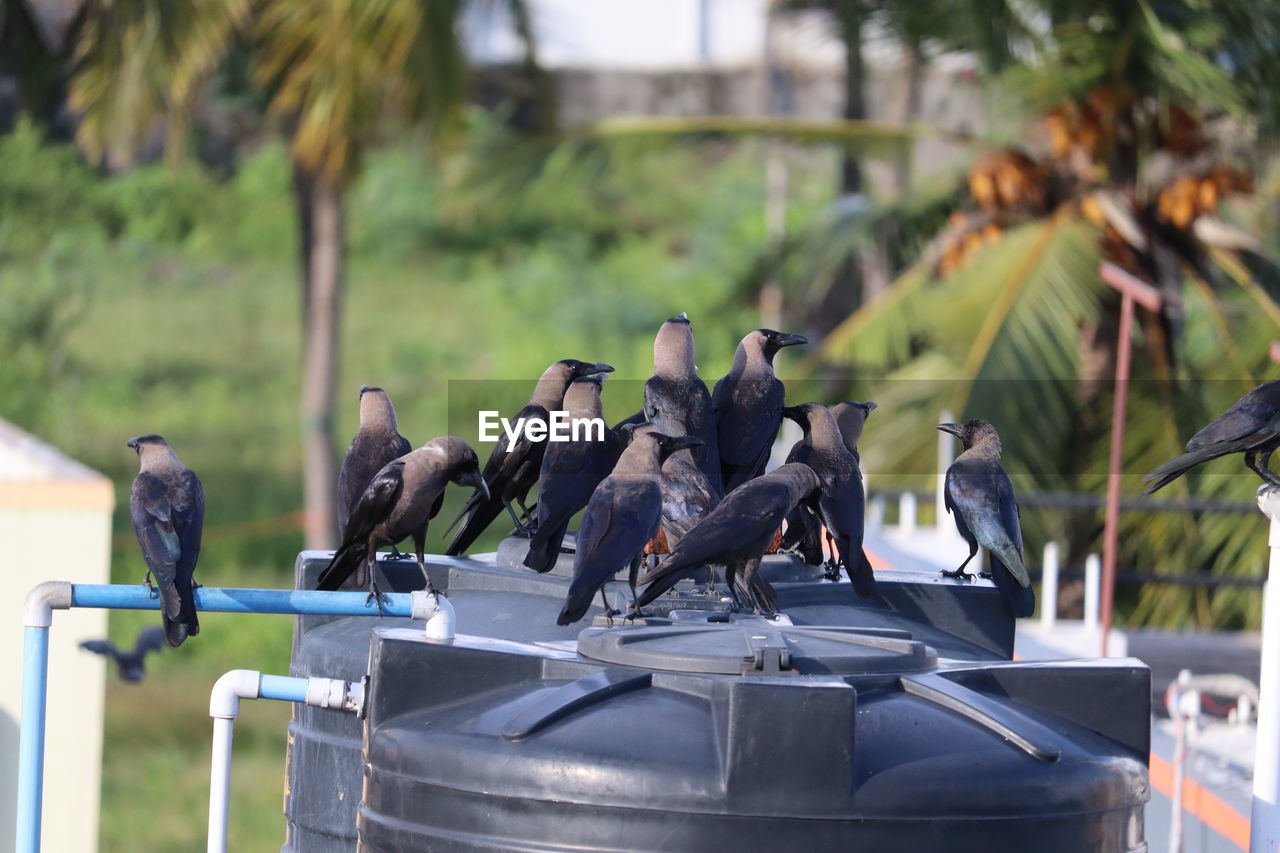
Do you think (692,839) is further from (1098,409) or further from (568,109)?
(568,109)

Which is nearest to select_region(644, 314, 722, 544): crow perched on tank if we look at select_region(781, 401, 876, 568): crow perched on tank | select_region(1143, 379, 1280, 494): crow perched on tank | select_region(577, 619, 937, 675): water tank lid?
select_region(781, 401, 876, 568): crow perched on tank

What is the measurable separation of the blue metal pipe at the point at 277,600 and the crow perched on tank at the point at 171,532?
18 cm

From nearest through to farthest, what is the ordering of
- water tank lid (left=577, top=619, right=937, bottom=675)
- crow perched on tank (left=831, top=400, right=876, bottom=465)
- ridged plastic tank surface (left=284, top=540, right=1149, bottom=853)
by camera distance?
ridged plastic tank surface (left=284, top=540, right=1149, bottom=853)
water tank lid (left=577, top=619, right=937, bottom=675)
crow perched on tank (left=831, top=400, right=876, bottom=465)

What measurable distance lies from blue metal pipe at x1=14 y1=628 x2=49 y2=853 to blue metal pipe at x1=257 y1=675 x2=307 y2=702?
34 centimetres

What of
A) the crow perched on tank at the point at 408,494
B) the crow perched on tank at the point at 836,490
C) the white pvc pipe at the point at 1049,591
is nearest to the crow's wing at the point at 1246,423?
the crow perched on tank at the point at 836,490

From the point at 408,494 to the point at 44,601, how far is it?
0.68m

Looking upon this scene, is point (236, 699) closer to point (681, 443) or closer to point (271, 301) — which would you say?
point (681, 443)

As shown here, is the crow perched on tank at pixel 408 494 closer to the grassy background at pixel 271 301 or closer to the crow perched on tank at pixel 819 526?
the crow perched on tank at pixel 819 526

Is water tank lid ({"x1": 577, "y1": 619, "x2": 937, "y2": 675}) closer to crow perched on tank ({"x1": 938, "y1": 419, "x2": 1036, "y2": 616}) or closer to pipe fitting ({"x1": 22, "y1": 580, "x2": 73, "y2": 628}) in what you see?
crow perched on tank ({"x1": 938, "y1": 419, "x2": 1036, "y2": 616})

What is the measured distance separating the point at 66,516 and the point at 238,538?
953 cm

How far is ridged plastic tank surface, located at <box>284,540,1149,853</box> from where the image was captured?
7.19 ft

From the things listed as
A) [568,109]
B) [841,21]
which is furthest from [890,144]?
[568,109]

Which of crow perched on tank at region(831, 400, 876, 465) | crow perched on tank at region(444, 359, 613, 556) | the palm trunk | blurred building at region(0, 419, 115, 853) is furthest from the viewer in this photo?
the palm trunk

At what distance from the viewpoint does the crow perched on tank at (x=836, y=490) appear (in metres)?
3.09
